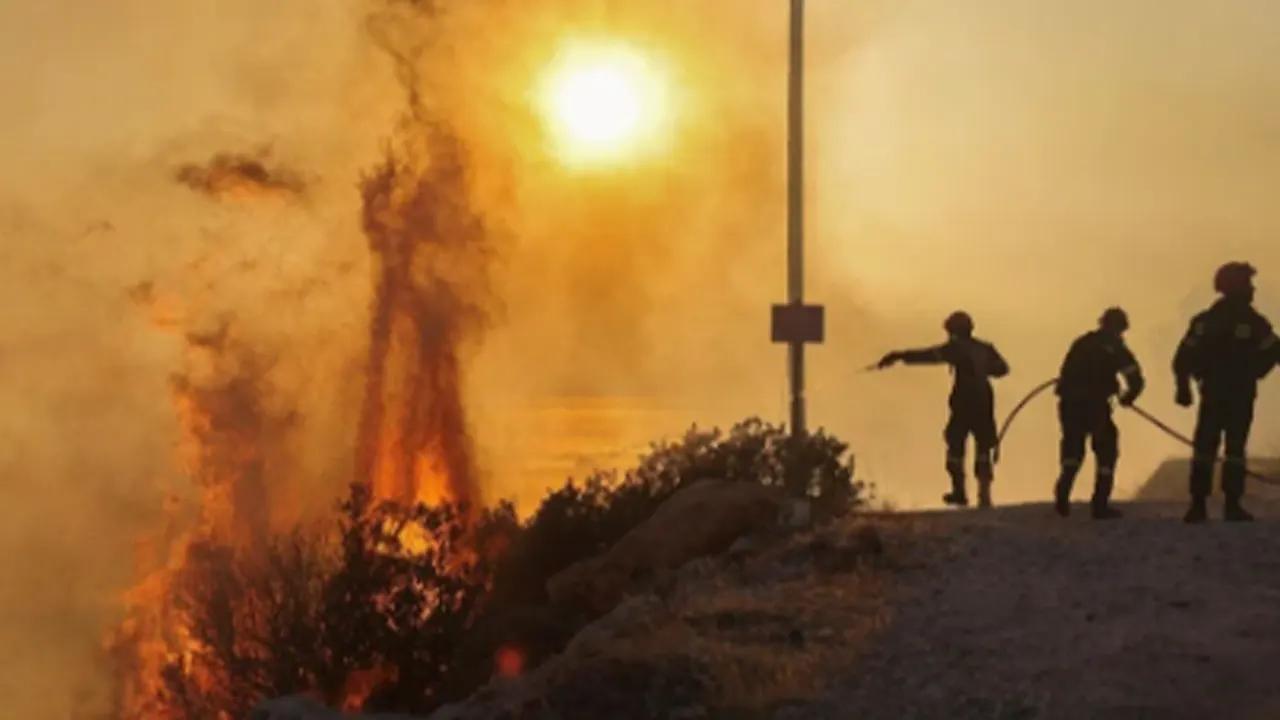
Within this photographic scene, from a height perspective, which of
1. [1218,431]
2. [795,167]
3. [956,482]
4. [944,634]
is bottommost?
[944,634]

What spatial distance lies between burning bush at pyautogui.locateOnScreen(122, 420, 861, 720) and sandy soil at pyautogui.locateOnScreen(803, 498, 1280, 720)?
10.8 feet

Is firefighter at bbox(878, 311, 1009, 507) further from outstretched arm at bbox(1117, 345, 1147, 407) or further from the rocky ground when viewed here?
the rocky ground

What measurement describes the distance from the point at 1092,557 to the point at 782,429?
8911 mm

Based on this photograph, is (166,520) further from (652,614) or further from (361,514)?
(652,614)

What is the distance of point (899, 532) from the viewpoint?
A: 15.9 m

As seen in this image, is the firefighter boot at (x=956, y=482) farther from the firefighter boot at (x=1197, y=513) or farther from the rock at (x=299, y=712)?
the rock at (x=299, y=712)

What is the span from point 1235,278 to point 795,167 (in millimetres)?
4473

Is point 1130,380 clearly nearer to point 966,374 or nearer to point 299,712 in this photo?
point 966,374

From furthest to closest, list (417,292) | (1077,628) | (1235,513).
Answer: (417,292) → (1235,513) → (1077,628)

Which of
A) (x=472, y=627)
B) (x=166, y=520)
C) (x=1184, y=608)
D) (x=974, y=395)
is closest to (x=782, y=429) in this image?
(x=974, y=395)

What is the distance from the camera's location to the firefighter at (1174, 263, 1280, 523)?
15.3 metres

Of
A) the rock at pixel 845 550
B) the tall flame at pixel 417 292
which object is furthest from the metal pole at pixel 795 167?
the tall flame at pixel 417 292

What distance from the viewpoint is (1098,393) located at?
16484 millimetres

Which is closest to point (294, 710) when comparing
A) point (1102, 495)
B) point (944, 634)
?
point (944, 634)
